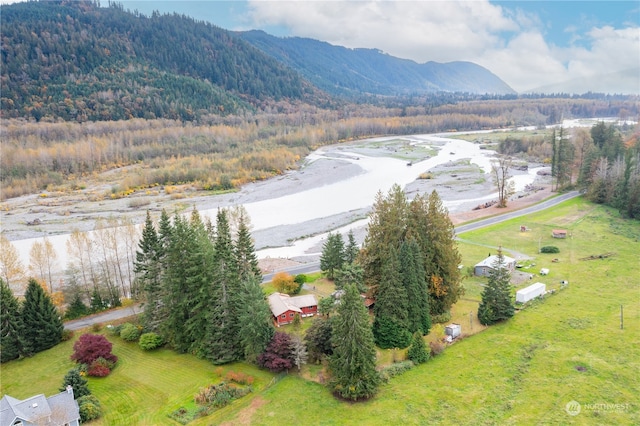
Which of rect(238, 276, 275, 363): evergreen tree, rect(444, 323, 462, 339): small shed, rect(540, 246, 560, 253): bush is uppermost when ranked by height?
rect(238, 276, 275, 363): evergreen tree

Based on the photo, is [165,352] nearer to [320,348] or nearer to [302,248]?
[320,348]

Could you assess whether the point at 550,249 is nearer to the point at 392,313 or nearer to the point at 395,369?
the point at 392,313

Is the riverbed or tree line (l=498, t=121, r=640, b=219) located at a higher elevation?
tree line (l=498, t=121, r=640, b=219)

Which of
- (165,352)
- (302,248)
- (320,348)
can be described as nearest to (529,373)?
(320,348)

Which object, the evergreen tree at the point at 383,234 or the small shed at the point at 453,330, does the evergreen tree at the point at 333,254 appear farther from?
the small shed at the point at 453,330

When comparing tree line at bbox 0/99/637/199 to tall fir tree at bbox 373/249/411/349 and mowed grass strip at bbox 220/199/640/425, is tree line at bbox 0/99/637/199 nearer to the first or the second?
tall fir tree at bbox 373/249/411/349

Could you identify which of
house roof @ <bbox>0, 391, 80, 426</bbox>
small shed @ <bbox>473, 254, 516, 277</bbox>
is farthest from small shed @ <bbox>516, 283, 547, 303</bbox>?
house roof @ <bbox>0, 391, 80, 426</bbox>

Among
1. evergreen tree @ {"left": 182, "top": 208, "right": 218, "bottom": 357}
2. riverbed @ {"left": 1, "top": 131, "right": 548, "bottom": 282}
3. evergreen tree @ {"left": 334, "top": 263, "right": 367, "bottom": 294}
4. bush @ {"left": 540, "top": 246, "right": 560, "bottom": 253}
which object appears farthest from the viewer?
riverbed @ {"left": 1, "top": 131, "right": 548, "bottom": 282}

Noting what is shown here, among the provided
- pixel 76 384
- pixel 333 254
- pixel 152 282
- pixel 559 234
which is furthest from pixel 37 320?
pixel 559 234
